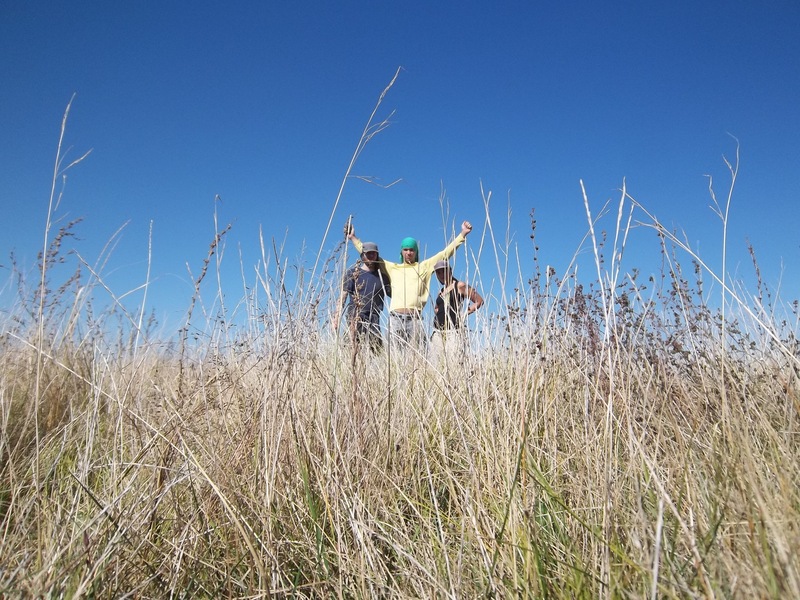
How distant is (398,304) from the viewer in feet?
17.9

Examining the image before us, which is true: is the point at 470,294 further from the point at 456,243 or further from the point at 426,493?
the point at 426,493

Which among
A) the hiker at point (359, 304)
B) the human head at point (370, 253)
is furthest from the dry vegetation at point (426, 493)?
the human head at point (370, 253)

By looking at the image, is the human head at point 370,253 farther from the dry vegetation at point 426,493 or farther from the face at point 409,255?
the face at point 409,255

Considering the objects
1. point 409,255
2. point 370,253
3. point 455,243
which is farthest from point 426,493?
point 409,255

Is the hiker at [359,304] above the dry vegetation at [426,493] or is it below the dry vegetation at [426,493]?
above

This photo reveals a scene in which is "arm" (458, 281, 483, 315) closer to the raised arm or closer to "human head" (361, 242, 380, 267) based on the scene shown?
the raised arm

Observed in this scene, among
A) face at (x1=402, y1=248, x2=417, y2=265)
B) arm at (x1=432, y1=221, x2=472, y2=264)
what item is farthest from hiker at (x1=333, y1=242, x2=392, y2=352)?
face at (x1=402, y1=248, x2=417, y2=265)

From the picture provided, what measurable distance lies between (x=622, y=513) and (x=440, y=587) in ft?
1.46

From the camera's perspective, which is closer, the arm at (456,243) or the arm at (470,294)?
the arm at (456,243)

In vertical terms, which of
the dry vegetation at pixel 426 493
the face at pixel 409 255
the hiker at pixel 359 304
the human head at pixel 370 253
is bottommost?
the dry vegetation at pixel 426 493

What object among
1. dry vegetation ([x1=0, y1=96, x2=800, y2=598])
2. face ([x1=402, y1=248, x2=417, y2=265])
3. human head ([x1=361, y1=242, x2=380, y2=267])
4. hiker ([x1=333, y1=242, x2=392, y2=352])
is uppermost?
face ([x1=402, y1=248, x2=417, y2=265])

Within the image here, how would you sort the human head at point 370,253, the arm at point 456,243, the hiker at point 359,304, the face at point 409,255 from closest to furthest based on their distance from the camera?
1. the hiker at point 359,304
2. the arm at point 456,243
3. the human head at point 370,253
4. the face at point 409,255

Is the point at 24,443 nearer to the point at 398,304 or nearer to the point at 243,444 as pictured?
the point at 243,444

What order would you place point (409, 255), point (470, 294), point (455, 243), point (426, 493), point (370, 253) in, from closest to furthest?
point (426, 493) < point (455, 243) < point (470, 294) < point (370, 253) < point (409, 255)
